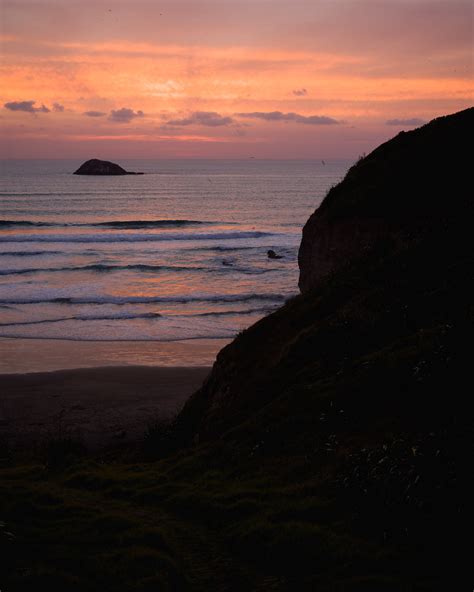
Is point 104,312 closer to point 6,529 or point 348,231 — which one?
point 348,231

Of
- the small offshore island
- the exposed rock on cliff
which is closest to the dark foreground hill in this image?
the exposed rock on cliff

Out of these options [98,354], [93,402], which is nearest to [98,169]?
[98,354]

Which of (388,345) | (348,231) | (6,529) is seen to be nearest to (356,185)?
(348,231)

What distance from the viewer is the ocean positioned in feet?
80.3

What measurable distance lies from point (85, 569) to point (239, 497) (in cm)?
227

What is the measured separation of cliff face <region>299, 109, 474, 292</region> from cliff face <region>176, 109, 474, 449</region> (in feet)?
0.13

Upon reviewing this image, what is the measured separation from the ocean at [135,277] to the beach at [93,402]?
1.70m

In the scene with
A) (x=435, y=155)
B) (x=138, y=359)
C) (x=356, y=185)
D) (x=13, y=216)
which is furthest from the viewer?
(x=13, y=216)

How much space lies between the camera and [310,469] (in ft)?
26.8

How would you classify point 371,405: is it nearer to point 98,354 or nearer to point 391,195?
point 391,195

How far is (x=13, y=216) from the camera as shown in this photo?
237ft

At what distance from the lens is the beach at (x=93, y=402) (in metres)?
15.1

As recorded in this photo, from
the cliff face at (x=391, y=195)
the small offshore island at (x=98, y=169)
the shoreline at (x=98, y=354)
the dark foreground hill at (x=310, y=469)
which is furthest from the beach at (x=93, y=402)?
the small offshore island at (x=98, y=169)

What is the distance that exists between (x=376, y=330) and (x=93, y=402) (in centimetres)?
908
